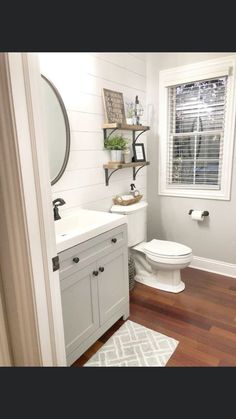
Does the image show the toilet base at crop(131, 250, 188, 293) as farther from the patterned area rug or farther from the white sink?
the white sink

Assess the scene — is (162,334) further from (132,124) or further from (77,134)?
(132,124)

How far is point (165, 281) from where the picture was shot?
2.57 meters

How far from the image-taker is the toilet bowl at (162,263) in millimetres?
2336

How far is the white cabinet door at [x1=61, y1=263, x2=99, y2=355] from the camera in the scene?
4.83ft

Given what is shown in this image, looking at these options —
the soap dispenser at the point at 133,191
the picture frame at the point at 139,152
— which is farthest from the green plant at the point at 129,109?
the soap dispenser at the point at 133,191

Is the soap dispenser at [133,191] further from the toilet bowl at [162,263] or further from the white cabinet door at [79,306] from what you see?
the white cabinet door at [79,306]

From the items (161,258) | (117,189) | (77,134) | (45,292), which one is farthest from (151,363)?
(77,134)

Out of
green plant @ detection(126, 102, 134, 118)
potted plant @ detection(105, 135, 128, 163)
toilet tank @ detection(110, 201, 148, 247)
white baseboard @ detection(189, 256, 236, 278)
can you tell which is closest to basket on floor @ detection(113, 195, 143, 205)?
toilet tank @ detection(110, 201, 148, 247)

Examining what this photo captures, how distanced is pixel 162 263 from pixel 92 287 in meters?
0.92

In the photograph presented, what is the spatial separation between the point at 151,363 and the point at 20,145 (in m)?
1.60

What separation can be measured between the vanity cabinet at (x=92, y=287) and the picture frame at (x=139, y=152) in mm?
1064

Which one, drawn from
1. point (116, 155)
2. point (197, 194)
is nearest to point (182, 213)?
point (197, 194)

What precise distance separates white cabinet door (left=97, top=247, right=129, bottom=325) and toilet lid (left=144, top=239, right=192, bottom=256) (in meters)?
0.51

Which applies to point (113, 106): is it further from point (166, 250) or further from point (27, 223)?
point (27, 223)
